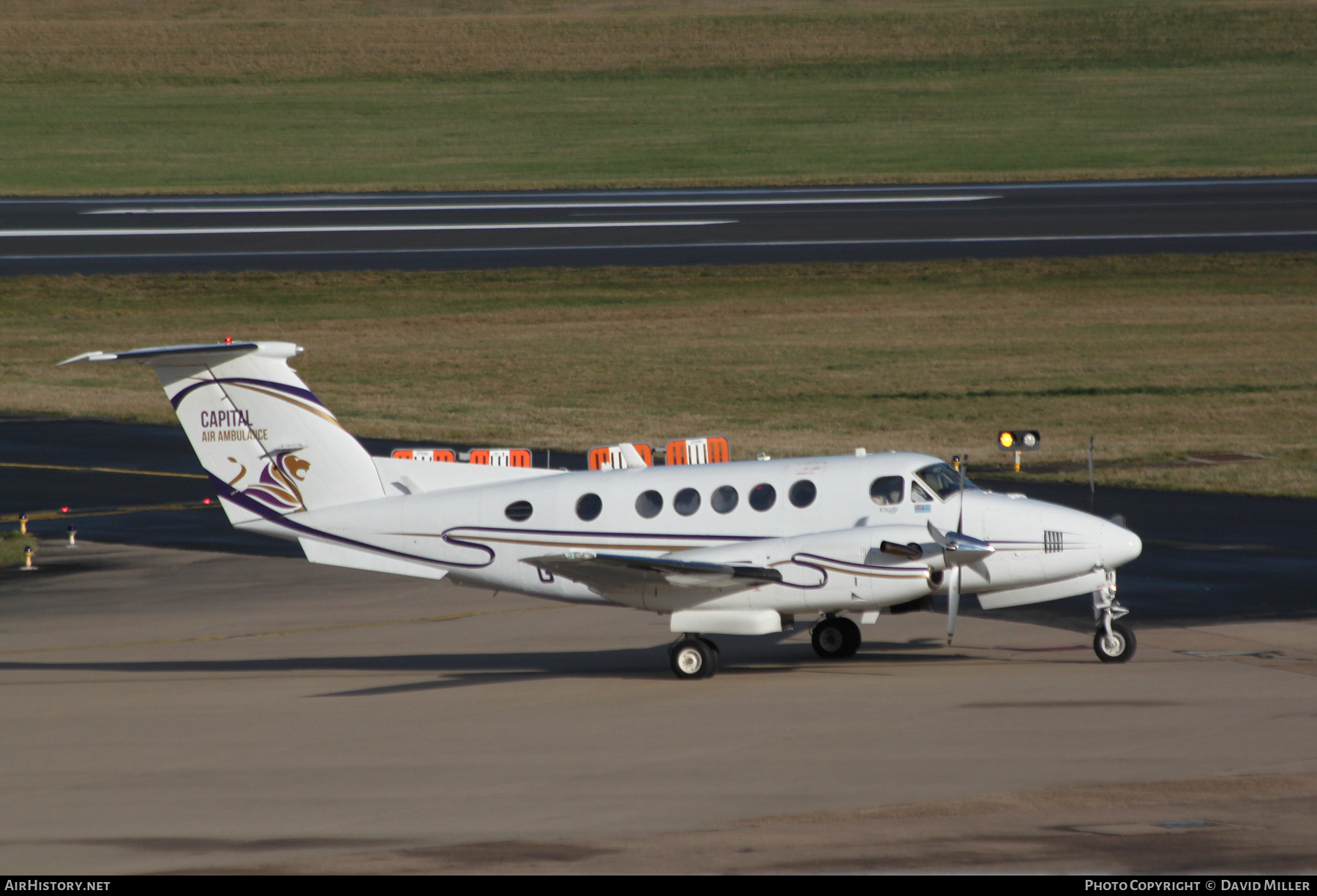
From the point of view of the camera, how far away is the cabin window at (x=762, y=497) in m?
18.5

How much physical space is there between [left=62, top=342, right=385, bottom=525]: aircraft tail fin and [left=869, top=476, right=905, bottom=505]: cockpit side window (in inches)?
241

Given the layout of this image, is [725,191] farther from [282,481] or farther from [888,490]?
[888,490]

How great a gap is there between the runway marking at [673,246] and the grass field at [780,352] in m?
4.32

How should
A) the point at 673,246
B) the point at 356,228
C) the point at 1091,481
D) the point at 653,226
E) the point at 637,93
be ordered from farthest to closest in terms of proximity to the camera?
the point at 637,93 < the point at 356,228 < the point at 653,226 < the point at 673,246 < the point at 1091,481

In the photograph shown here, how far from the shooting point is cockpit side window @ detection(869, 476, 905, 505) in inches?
716

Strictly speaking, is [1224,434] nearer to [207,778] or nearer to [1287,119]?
[207,778]

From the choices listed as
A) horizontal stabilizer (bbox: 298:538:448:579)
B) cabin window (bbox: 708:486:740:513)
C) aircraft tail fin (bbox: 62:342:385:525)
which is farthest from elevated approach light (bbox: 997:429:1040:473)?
aircraft tail fin (bbox: 62:342:385:525)

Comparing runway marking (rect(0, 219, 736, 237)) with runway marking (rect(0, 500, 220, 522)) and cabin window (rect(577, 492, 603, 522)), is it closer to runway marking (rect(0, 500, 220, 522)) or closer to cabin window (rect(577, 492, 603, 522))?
runway marking (rect(0, 500, 220, 522))

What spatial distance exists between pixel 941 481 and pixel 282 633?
30.7 feet

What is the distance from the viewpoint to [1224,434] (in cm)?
3553

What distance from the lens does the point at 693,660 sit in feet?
60.1

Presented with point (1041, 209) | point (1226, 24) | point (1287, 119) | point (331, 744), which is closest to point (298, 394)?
point (331, 744)

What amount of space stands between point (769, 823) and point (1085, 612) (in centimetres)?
1029

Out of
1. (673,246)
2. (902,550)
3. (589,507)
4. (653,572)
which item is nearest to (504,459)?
(589,507)
